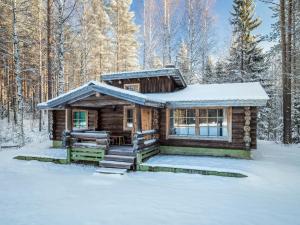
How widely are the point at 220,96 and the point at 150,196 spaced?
21.0ft

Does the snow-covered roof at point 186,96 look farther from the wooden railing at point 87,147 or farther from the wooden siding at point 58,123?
the wooden siding at point 58,123

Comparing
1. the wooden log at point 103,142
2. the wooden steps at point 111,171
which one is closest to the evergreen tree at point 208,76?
the wooden log at point 103,142

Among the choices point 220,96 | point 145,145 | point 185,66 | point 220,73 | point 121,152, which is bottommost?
point 121,152

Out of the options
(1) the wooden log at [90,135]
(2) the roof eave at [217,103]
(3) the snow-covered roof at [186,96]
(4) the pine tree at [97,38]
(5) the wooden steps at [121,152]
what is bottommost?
(5) the wooden steps at [121,152]

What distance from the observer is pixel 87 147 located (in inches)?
412

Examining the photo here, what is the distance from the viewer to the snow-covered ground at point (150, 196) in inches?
196

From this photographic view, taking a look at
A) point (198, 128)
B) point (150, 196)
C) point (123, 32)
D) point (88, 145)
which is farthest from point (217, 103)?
point (123, 32)

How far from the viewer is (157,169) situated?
9148 millimetres

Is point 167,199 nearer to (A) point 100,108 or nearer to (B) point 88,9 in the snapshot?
(A) point 100,108

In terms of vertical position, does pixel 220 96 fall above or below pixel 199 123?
above

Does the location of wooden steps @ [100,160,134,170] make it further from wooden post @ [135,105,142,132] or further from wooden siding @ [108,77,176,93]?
wooden siding @ [108,77,176,93]

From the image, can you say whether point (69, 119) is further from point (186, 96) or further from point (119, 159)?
point (186, 96)

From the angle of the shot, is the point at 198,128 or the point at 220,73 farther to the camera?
the point at 220,73

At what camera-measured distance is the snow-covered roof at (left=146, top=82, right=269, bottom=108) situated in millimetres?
10188
